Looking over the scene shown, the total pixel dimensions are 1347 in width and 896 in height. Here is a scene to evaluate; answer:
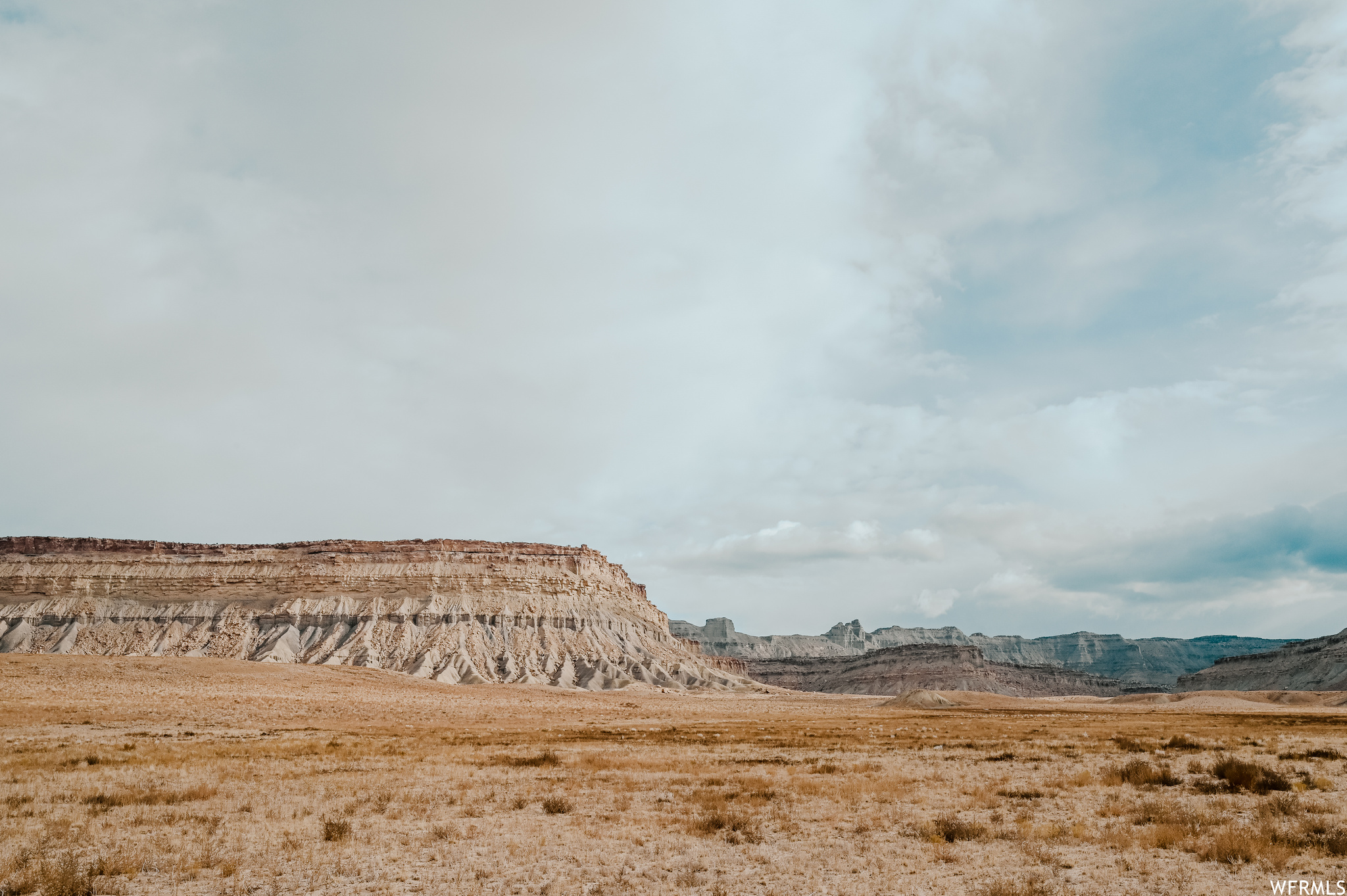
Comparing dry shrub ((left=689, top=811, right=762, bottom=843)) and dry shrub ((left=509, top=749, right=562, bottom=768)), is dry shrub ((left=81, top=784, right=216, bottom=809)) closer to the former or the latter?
dry shrub ((left=509, top=749, right=562, bottom=768))

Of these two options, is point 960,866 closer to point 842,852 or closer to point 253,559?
point 842,852

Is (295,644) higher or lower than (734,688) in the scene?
higher

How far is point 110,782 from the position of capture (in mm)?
17562

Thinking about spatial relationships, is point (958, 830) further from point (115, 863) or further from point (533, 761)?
point (533, 761)

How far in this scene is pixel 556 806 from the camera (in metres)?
15.2

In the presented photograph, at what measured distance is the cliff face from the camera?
112 metres

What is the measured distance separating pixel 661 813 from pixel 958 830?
557 cm

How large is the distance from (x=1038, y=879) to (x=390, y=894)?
8.51 meters

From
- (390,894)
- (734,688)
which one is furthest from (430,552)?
(390,894)

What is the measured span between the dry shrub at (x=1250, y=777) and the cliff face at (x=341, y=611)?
9871cm

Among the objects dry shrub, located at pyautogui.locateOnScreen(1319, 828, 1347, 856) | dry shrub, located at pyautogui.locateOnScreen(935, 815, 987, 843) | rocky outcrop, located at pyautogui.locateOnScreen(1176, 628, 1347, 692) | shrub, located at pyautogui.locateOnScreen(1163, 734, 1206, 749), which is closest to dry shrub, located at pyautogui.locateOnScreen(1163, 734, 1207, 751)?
shrub, located at pyautogui.locateOnScreen(1163, 734, 1206, 749)

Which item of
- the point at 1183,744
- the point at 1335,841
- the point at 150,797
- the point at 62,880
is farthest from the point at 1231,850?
the point at 150,797

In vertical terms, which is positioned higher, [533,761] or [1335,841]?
[1335,841]

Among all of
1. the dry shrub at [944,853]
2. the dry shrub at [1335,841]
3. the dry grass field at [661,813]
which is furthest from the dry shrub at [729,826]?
the dry shrub at [1335,841]
